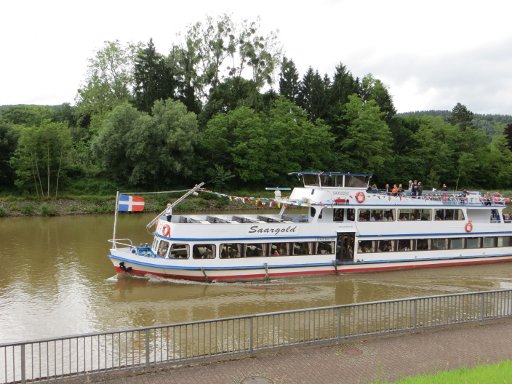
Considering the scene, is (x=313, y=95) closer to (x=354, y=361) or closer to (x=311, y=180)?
(x=311, y=180)

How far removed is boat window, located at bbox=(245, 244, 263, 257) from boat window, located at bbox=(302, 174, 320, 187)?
506 cm

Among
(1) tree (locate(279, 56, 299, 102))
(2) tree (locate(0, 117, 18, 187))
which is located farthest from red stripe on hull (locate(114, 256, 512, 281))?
(1) tree (locate(279, 56, 299, 102))

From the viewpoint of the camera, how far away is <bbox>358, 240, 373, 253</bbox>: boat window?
25.0m

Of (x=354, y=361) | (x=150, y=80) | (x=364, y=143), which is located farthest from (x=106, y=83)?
(x=354, y=361)

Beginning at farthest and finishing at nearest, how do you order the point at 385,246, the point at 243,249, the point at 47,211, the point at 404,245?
the point at 47,211 < the point at 404,245 < the point at 385,246 < the point at 243,249

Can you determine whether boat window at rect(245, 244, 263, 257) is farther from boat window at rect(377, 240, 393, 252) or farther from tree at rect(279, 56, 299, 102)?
tree at rect(279, 56, 299, 102)

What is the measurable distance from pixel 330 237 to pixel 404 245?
488cm

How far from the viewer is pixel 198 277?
21.7m

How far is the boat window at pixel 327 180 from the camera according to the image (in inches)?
985

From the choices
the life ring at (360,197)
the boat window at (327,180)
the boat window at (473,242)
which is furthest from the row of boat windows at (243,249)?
the boat window at (473,242)

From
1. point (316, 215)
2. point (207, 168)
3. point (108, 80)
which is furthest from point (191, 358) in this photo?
point (108, 80)

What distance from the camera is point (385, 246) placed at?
2553 cm

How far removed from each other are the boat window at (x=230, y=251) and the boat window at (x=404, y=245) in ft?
30.9

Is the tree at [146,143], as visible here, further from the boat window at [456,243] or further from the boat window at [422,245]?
the boat window at [456,243]
